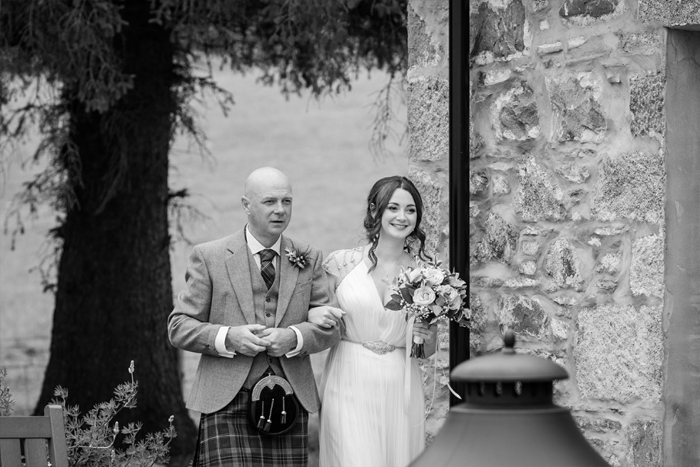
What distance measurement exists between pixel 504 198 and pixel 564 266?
459 millimetres

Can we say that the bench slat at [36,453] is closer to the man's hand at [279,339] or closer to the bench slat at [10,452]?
the bench slat at [10,452]

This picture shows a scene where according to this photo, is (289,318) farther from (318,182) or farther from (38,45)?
(318,182)

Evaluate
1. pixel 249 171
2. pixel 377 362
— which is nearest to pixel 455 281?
pixel 377 362

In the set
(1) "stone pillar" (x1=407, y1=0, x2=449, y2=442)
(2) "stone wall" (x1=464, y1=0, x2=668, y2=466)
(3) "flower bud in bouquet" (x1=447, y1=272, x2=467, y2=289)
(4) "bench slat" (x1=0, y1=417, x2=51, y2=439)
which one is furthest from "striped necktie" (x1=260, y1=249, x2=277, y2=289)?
(4) "bench slat" (x1=0, y1=417, x2=51, y2=439)

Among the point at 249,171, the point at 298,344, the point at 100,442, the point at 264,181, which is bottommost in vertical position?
the point at 100,442

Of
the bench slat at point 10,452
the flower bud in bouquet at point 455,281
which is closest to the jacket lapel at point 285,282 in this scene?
the flower bud in bouquet at point 455,281

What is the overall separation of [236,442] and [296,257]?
32.2 inches

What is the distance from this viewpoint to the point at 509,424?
1643 mm

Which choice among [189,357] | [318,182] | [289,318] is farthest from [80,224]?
[318,182]

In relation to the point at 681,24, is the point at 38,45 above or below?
above

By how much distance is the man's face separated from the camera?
172 inches

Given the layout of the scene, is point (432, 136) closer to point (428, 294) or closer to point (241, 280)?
point (428, 294)

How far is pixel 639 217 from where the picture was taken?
4348mm

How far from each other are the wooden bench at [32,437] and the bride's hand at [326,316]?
1.21m
